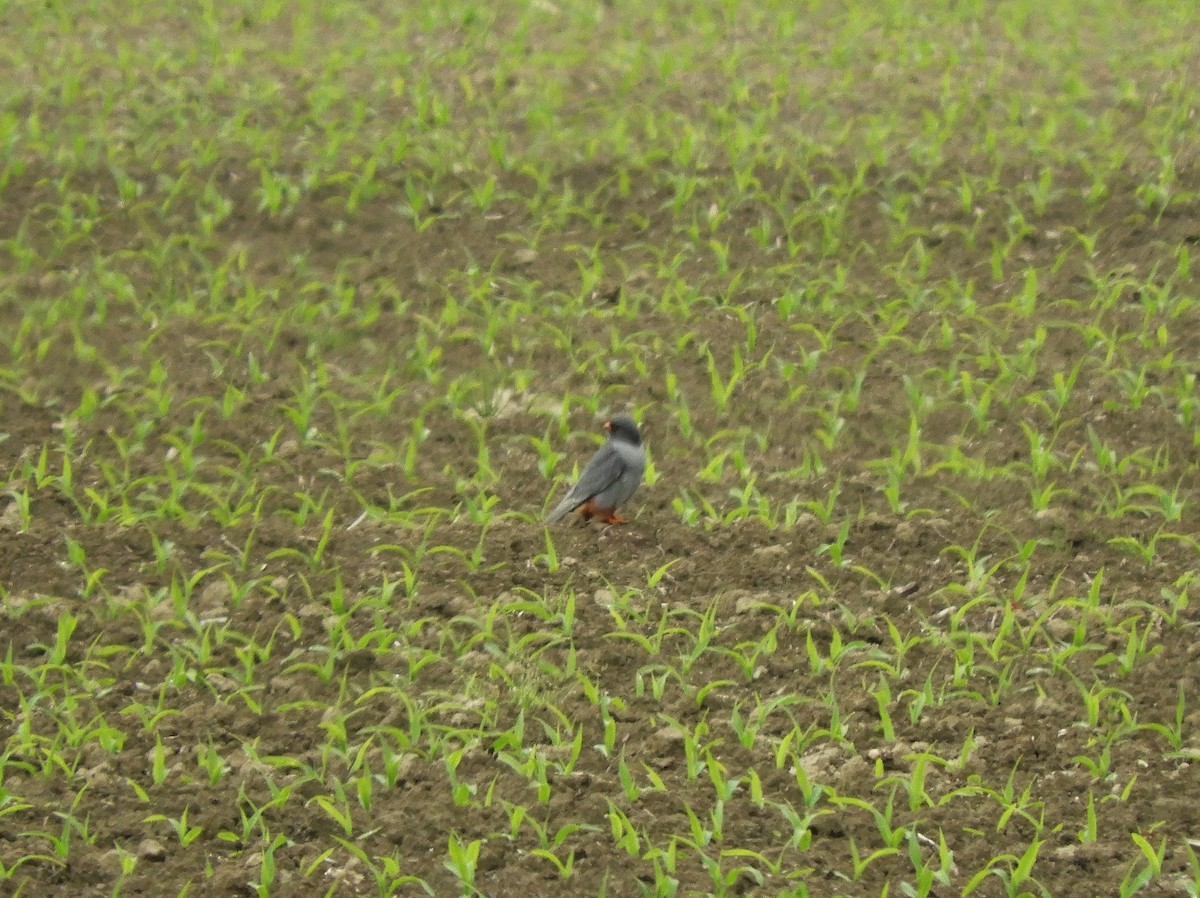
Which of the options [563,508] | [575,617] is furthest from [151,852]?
[563,508]

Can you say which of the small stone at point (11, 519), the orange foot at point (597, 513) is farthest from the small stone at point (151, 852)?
the orange foot at point (597, 513)

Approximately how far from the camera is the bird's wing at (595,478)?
6336 millimetres

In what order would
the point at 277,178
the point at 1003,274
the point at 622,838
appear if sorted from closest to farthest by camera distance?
1. the point at 622,838
2. the point at 1003,274
3. the point at 277,178

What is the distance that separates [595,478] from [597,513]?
182mm

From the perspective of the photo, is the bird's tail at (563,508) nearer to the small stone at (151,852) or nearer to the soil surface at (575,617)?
the soil surface at (575,617)

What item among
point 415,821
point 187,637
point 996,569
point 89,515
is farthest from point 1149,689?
point 89,515

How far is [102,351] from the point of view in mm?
7949

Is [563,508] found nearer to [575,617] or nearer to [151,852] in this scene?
[575,617]

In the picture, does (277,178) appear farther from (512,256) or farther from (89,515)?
(89,515)

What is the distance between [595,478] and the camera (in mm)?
6344

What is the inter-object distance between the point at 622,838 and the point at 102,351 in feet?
13.7

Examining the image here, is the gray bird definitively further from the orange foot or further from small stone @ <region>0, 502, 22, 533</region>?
small stone @ <region>0, 502, 22, 533</region>

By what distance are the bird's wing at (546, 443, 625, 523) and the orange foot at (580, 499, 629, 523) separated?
0.19 ft

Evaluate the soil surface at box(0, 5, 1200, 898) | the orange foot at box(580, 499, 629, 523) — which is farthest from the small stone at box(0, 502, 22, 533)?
the orange foot at box(580, 499, 629, 523)
